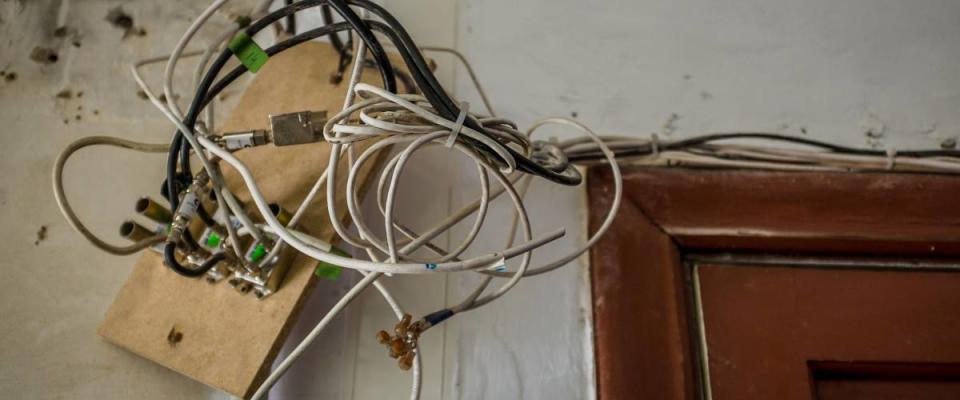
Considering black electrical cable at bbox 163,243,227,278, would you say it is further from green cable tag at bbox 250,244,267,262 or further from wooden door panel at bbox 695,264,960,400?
wooden door panel at bbox 695,264,960,400

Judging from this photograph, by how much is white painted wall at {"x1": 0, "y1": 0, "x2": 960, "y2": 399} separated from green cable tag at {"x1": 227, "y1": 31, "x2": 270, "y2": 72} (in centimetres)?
21

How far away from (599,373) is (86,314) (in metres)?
0.49

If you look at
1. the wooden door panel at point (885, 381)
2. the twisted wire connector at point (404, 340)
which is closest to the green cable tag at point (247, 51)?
the twisted wire connector at point (404, 340)

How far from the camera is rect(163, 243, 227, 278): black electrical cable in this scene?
1.57 ft

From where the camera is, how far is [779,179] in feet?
2.08

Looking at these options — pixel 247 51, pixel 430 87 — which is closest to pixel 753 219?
pixel 430 87

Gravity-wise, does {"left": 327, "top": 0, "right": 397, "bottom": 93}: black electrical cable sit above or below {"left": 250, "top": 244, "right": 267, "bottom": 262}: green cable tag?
above

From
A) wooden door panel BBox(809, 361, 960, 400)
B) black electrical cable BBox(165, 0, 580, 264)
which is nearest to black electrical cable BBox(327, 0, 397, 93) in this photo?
black electrical cable BBox(165, 0, 580, 264)

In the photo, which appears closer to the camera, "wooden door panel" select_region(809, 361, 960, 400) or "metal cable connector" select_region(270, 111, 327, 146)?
"metal cable connector" select_region(270, 111, 327, 146)

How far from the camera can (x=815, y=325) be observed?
0.60 m

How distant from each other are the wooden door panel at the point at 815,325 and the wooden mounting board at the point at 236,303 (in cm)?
39

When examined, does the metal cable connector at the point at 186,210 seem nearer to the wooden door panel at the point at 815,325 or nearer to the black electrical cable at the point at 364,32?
the black electrical cable at the point at 364,32

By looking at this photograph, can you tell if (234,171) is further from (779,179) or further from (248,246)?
(779,179)

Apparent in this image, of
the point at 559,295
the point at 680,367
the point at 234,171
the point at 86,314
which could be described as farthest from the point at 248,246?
the point at 680,367
